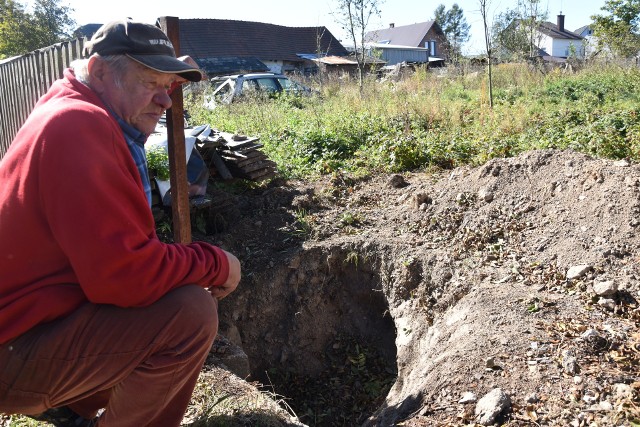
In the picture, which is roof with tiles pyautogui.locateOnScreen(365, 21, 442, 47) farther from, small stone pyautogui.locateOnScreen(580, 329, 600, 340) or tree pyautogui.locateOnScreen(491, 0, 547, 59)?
small stone pyautogui.locateOnScreen(580, 329, 600, 340)

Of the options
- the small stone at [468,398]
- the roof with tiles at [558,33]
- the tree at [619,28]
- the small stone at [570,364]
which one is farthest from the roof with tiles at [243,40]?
the roof with tiles at [558,33]

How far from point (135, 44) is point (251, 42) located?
113ft

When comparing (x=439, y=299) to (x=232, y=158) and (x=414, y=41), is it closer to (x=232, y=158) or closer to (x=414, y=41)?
(x=232, y=158)

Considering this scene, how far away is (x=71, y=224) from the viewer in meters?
1.87

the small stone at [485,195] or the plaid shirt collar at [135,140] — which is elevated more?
the plaid shirt collar at [135,140]

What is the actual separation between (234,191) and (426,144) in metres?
2.51

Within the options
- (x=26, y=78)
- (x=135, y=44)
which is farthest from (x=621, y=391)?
(x=26, y=78)

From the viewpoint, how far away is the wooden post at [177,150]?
3346mm

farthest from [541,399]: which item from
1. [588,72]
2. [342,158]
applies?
[588,72]

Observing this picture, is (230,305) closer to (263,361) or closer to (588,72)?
(263,361)

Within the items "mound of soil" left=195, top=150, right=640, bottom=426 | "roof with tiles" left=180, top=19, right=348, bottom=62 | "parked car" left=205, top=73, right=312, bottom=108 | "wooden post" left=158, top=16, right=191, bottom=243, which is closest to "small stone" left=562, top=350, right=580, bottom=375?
"mound of soil" left=195, top=150, right=640, bottom=426

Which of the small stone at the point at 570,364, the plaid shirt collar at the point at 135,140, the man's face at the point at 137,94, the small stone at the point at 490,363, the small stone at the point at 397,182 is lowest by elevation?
the small stone at the point at 490,363

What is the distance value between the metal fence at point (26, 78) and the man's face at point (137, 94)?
2.64 m

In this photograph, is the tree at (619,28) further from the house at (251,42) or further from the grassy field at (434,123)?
the house at (251,42)
